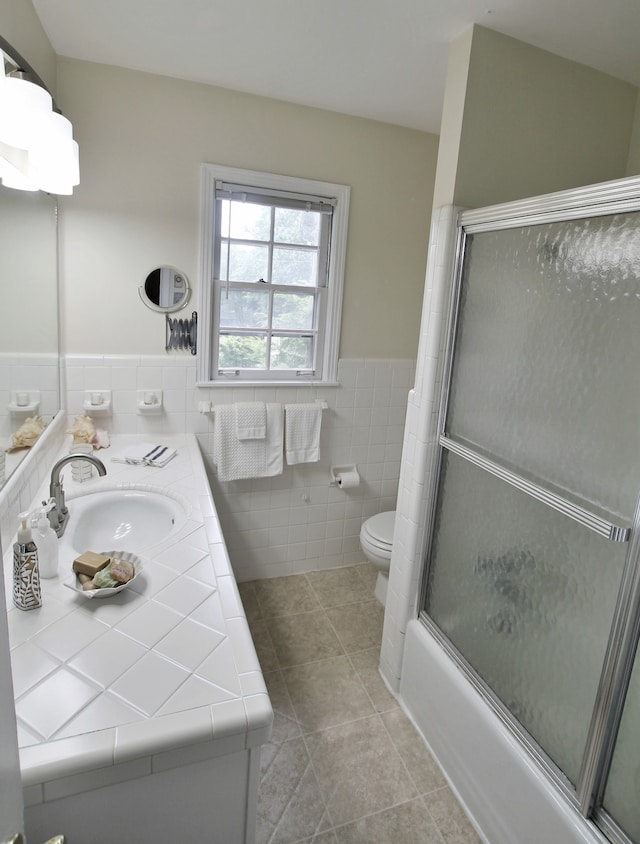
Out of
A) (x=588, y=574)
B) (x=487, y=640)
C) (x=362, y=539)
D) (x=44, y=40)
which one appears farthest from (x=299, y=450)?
(x=44, y=40)

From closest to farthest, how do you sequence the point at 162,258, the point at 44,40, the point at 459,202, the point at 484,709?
the point at 484,709 → the point at 459,202 → the point at 44,40 → the point at 162,258

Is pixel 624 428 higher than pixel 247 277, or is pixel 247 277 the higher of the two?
pixel 247 277

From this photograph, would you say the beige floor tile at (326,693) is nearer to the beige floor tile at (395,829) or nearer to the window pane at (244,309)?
the beige floor tile at (395,829)

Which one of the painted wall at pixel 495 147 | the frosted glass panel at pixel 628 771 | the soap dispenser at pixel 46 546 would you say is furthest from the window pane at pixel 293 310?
the frosted glass panel at pixel 628 771

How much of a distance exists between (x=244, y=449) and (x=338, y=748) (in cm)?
135

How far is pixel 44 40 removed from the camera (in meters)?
1.78

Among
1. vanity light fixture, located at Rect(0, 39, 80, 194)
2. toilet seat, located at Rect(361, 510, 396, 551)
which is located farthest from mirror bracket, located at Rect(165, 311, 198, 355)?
toilet seat, located at Rect(361, 510, 396, 551)

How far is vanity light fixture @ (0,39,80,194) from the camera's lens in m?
1.10

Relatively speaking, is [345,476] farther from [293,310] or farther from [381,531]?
[293,310]

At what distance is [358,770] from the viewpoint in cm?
168

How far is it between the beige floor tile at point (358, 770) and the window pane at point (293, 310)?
1845 mm

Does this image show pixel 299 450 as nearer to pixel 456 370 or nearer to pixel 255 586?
pixel 255 586

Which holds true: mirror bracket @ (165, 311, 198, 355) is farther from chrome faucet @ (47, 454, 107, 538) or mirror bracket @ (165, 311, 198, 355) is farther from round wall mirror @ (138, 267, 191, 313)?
chrome faucet @ (47, 454, 107, 538)

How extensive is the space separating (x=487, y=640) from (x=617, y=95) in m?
2.00
